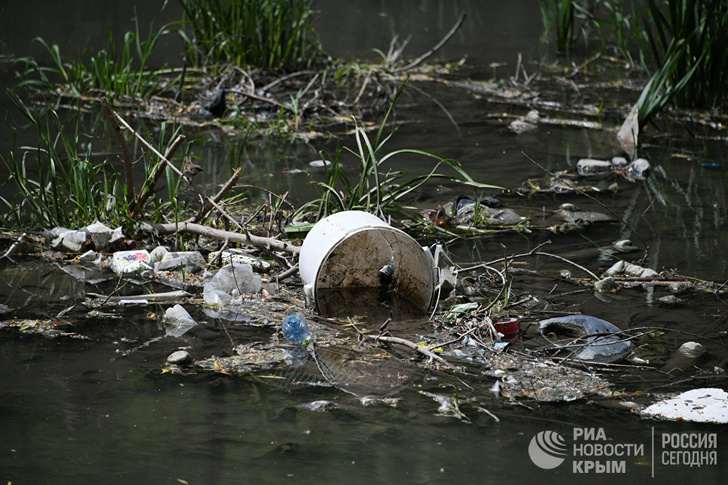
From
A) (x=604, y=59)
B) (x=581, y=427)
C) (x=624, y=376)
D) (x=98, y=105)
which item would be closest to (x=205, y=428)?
(x=581, y=427)

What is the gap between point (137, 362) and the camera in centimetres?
247

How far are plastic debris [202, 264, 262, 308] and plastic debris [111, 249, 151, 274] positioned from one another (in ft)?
1.16

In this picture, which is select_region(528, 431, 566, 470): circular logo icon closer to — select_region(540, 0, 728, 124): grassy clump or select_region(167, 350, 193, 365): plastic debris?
select_region(167, 350, 193, 365): plastic debris

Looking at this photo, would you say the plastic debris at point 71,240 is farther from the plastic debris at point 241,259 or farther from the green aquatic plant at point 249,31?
the green aquatic plant at point 249,31

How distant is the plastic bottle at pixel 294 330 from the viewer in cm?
264

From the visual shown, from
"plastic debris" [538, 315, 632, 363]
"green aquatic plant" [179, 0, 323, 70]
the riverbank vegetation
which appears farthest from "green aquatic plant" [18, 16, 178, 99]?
"plastic debris" [538, 315, 632, 363]

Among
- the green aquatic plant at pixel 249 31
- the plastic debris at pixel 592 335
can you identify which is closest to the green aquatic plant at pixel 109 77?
the green aquatic plant at pixel 249 31

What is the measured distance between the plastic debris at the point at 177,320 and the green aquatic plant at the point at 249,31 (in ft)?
12.9

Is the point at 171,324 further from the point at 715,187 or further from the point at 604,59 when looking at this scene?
the point at 604,59

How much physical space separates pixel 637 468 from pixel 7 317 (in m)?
2.12

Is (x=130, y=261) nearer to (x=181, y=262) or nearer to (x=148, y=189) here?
(x=181, y=262)

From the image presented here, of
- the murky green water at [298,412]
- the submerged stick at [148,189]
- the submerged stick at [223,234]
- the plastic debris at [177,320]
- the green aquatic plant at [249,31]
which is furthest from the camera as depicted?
the green aquatic plant at [249,31]

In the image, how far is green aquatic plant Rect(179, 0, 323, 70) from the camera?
6375 millimetres

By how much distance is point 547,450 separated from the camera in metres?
2.04
